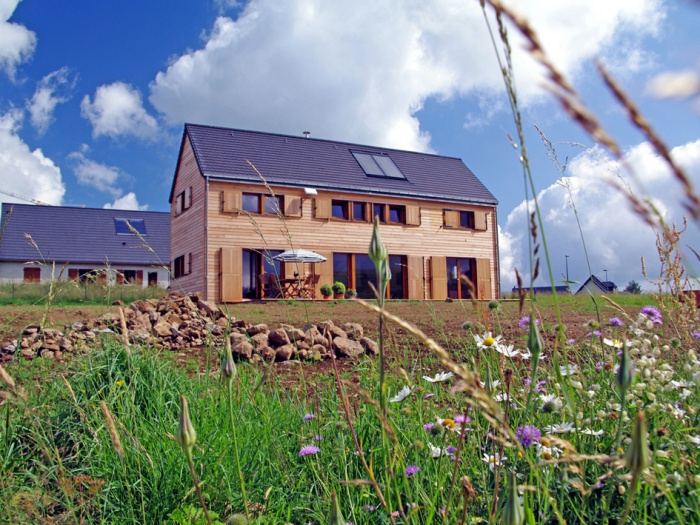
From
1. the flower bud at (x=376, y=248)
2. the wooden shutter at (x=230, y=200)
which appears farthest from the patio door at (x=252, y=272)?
the flower bud at (x=376, y=248)

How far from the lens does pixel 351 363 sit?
16.9 ft

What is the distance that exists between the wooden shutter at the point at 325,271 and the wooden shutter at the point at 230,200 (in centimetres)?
351

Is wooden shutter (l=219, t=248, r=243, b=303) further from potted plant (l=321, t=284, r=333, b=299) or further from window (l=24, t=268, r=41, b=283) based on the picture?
window (l=24, t=268, r=41, b=283)

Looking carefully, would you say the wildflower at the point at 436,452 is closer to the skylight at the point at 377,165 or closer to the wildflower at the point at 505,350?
the wildflower at the point at 505,350

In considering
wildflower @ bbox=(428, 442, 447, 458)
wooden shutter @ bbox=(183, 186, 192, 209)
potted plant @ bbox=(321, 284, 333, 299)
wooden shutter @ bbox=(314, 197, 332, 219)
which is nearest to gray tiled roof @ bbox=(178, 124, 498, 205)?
wooden shutter @ bbox=(314, 197, 332, 219)

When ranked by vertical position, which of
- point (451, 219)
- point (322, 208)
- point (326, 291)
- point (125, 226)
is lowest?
point (326, 291)

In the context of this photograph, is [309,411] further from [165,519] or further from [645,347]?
[645,347]

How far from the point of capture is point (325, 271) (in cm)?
2164

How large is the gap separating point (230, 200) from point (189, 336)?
569 inches

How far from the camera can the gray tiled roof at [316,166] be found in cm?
2161

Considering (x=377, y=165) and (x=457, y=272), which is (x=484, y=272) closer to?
(x=457, y=272)

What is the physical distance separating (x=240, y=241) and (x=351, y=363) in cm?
1612

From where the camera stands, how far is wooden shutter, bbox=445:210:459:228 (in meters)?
24.5

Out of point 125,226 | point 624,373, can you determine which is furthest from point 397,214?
point 624,373
